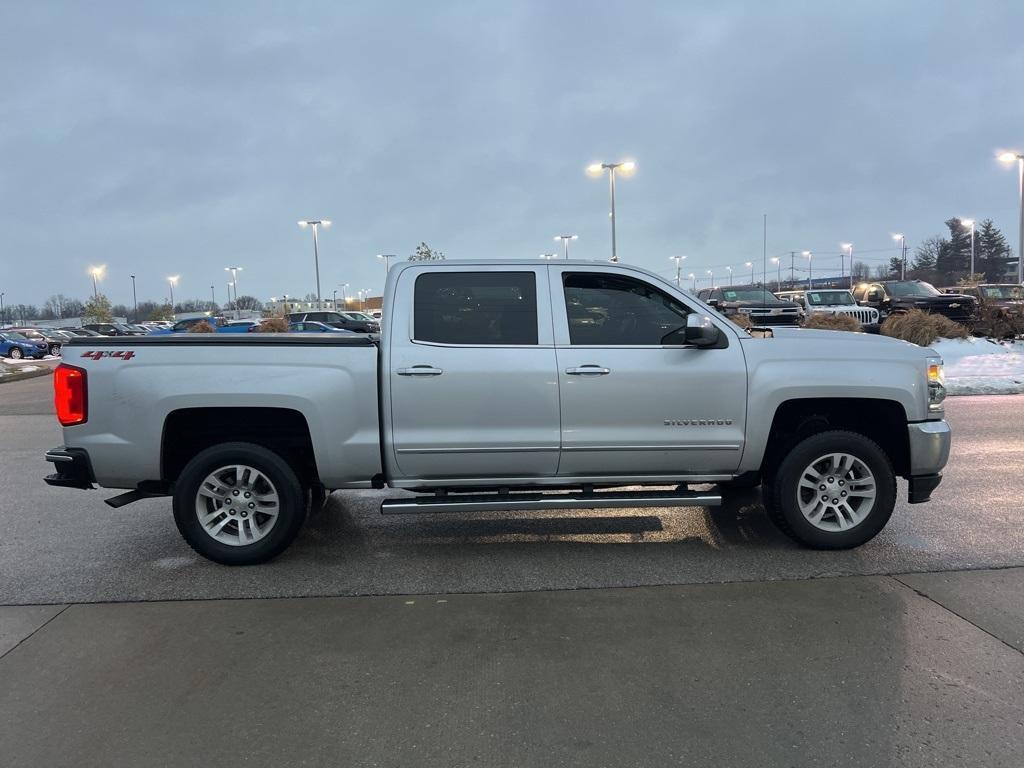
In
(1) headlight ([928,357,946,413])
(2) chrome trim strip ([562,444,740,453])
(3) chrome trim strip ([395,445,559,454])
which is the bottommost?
(2) chrome trim strip ([562,444,740,453])

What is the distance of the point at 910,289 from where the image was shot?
25.7 m

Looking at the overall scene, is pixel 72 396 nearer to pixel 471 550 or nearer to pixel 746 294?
pixel 471 550

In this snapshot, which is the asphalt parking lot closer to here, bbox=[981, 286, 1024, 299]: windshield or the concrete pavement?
the concrete pavement

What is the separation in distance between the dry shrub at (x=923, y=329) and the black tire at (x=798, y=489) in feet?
52.3

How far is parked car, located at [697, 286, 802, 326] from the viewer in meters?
22.9

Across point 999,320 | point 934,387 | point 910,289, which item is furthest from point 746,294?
point 934,387

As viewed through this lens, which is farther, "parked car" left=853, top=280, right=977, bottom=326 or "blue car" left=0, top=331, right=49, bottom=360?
"blue car" left=0, top=331, right=49, bottom=360

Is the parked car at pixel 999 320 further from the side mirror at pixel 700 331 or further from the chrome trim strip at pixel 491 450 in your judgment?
the chrome trim strip at pixel 491 450

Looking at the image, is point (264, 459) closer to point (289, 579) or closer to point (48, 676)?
point (289, 579)

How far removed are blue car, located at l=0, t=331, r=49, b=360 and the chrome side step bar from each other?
114ft

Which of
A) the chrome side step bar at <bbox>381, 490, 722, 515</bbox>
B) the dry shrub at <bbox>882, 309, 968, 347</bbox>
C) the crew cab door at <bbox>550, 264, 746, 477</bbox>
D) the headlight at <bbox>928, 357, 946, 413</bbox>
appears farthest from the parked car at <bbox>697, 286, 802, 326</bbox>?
the chrome side step bar at <bbox>381, 490, 722, 515</bbox>

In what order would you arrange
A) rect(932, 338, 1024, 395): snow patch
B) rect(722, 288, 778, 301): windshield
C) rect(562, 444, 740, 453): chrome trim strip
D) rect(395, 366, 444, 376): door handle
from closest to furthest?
rect(395, 366, 444, 376): door handle → rect(562, 444, 740, 453): chrome trim strip → rect(932, 338, 1024, 395): snow patch → rect(722, 288, 778, 301): windshield

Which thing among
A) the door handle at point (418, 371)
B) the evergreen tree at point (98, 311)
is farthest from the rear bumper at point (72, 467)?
the evergreen tree at point (98, 311)

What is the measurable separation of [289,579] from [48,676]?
56.0 inches
